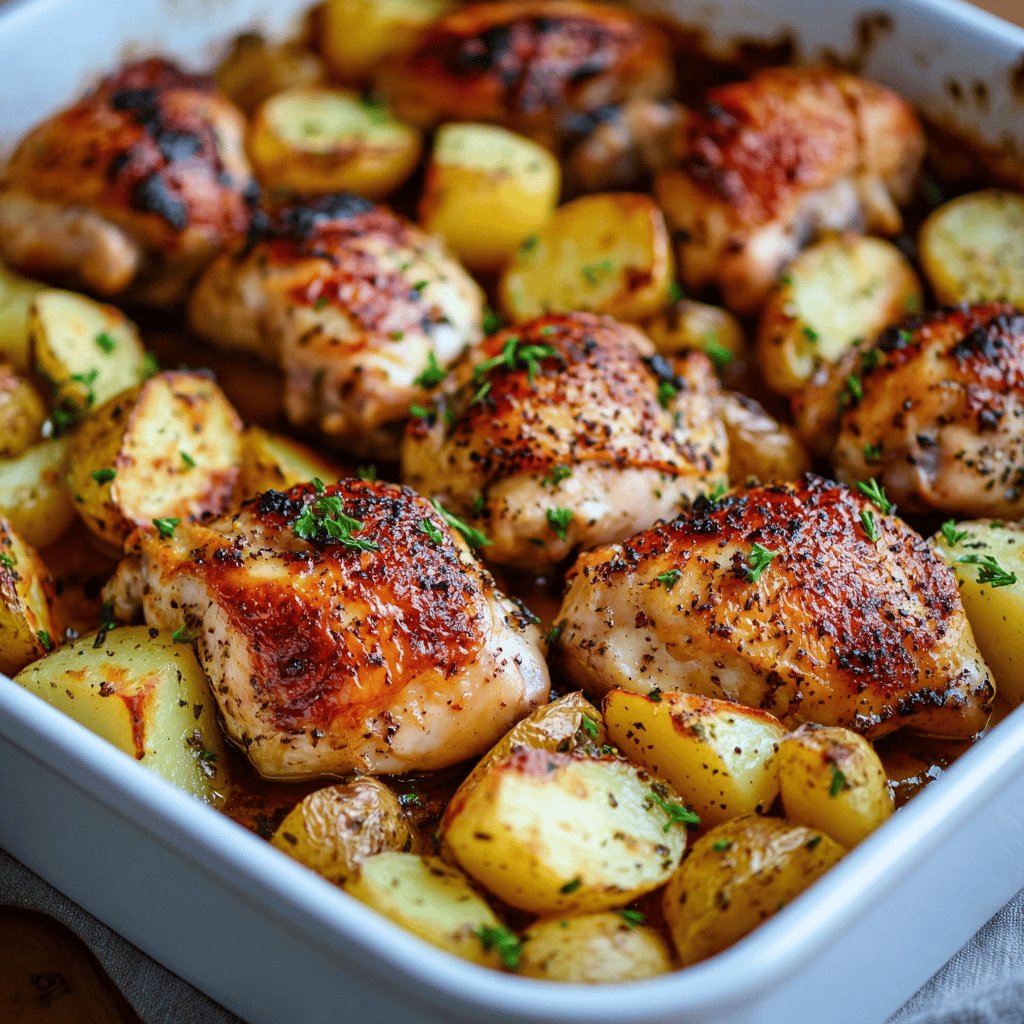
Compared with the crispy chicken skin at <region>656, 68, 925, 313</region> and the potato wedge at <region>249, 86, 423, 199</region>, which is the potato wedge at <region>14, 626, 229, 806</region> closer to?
the potato wedge at <region>249, 86, 423, 199</region>

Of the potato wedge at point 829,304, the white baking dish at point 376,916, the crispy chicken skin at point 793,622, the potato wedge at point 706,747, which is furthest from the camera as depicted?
the potato wedge at point 829,304

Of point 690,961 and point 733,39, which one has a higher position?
point 733,39

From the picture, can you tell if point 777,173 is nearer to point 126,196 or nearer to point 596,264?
point 596,264

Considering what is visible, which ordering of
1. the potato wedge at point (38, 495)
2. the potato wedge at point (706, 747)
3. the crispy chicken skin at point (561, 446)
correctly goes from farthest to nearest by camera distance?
1. the potato wedge at point (38, 495)
2. the crispy chicken skin at point (561, 446)
3. the potato wedge at point (706, 747)

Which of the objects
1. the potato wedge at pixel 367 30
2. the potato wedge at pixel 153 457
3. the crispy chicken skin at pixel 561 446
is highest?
the potato wedge at pixel 367 30

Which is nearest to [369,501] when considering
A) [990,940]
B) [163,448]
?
[163,448]

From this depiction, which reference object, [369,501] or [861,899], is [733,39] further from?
[861,899]

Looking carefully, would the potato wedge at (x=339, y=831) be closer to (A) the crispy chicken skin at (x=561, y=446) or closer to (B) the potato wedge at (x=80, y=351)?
(A) the crispy chicken skin at (x=561, y=446)

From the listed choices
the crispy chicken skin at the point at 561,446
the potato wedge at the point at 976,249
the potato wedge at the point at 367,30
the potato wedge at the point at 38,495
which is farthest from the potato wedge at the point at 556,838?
the potato wedge at the point at 367,30
